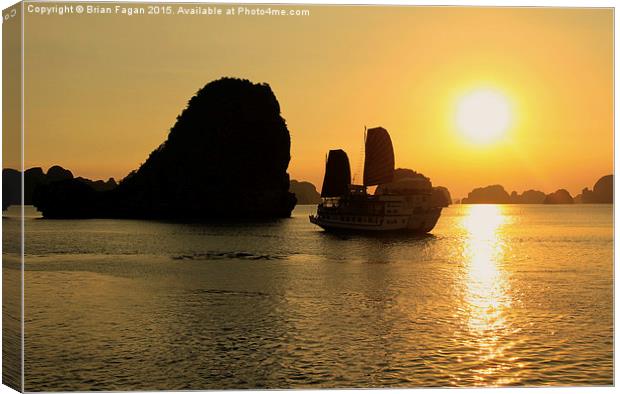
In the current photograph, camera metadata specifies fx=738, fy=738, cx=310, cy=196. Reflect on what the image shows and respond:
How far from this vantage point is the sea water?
10938 millimetres

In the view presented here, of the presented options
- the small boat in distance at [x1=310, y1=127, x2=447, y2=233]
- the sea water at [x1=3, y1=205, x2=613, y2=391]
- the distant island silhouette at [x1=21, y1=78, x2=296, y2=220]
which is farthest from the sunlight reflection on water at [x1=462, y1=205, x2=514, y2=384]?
the distant island silhouette at [x1=21, y1=78, x2=296, y2=220]

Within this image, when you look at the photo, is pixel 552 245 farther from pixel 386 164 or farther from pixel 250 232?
pixel 250 232

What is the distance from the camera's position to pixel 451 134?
15.2 metres

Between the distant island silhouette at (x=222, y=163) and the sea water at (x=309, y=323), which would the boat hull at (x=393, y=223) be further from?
the distant island silhouette at (x=222, y=163)

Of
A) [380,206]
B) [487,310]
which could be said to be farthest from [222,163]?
[487,310]

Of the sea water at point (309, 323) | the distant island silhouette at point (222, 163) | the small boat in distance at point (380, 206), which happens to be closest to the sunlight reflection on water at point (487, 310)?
the sea water at point (309, 323)

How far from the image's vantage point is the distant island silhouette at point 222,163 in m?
77.8

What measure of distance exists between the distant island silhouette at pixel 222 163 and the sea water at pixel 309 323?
44650mm

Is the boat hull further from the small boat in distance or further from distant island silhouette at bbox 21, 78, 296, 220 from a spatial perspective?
distant island silhouette at bbox 21, 78, 296, 220

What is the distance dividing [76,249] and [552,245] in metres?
29.3

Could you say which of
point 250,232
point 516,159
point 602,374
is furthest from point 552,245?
point 602,374

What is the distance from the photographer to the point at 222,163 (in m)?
77.8

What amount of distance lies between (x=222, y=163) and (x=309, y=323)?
63.2 metres

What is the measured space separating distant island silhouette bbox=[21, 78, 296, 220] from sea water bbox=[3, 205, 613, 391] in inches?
1758
